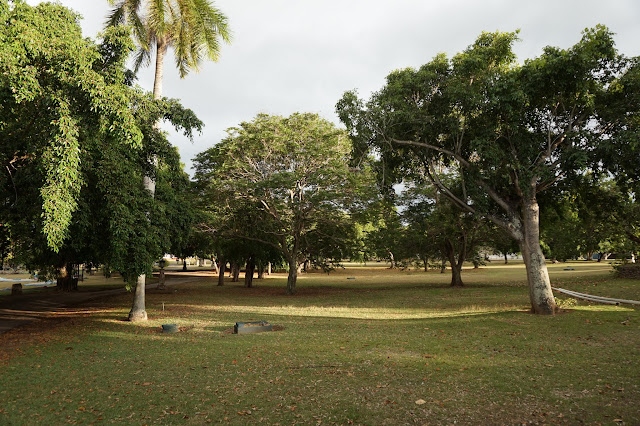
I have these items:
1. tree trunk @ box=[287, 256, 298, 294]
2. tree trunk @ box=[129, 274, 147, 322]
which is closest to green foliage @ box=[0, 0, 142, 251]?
tree trunk @ box=[129, 274, 147, 322]

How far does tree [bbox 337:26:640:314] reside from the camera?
43.9ft

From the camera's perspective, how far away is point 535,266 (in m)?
14.0

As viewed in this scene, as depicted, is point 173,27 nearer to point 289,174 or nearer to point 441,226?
point 289,174

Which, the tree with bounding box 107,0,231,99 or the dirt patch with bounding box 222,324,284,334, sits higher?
the tree with bounding box 107,0,231,99

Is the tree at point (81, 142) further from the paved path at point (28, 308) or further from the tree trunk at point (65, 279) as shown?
the tree trunk at point (65, 279)

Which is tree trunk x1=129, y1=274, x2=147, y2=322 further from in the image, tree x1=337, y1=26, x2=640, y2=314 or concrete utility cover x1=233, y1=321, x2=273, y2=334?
tree x1=337, y1=26, x2=640, y2=314

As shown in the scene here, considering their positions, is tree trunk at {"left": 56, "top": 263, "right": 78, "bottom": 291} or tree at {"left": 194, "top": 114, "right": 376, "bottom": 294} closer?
tree at {"left": 194, "top": 114, "right": 376, "bottom": 294}

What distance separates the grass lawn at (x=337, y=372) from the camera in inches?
227

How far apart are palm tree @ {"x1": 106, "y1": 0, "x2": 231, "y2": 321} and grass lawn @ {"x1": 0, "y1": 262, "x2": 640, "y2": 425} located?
632 cm

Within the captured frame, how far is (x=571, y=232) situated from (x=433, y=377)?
88.8 ft

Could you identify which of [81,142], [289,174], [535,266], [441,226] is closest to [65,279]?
[289,174]

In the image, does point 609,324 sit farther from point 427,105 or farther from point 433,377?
point 427,105

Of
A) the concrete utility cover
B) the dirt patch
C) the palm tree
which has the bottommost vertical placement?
the dirt patch

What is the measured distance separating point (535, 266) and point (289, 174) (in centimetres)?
1335
